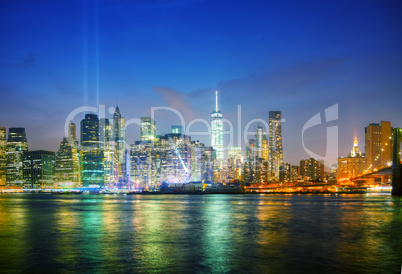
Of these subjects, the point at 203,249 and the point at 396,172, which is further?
the point at 396,172

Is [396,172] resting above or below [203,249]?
above

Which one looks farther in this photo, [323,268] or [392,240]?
[392,240]

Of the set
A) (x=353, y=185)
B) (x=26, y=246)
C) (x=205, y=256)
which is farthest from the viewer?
(x=353, y=185)

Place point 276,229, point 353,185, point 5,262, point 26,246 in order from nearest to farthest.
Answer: point 5,262 < point 26,246 < point 276,229 < point 353,185

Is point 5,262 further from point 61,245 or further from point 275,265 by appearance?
point 275,265

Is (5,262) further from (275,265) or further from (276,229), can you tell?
(276,229)

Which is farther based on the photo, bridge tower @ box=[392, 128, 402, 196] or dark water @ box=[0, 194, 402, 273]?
bridge tower @ box=[392, 128, 402, 196]

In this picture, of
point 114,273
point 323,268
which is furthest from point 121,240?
point 323,268

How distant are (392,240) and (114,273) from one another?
21639mm

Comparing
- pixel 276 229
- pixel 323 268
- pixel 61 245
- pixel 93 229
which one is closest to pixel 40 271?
pixel 61 245

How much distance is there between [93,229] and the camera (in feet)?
120

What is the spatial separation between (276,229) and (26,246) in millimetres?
21152

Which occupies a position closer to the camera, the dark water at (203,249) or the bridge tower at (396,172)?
the dark water at (203,249)

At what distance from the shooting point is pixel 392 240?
1173 inches
